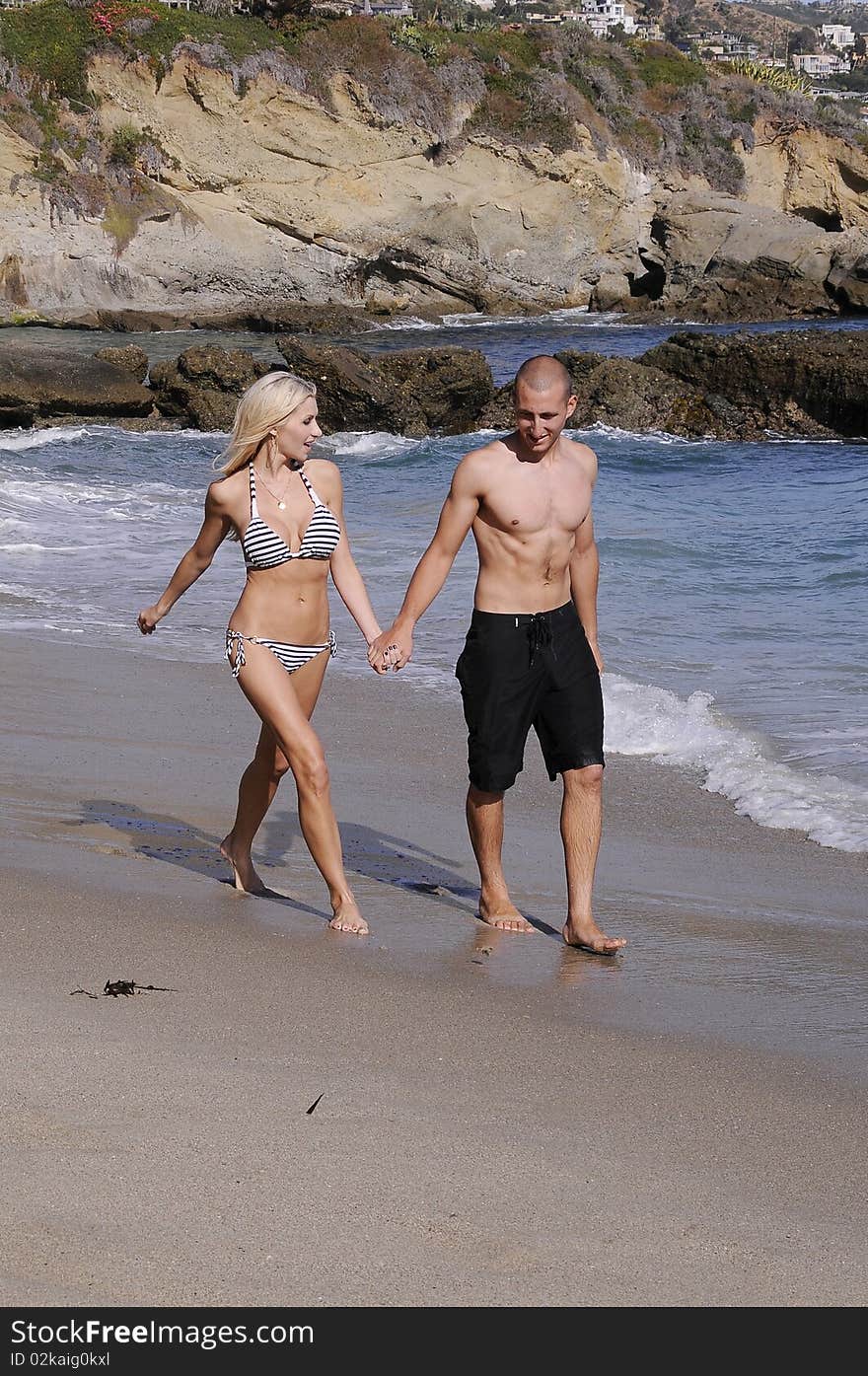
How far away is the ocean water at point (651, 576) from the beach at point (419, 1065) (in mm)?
1081

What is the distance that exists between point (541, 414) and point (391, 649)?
872mm

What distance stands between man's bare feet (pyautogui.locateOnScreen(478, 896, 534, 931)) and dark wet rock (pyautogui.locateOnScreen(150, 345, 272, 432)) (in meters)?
18.2

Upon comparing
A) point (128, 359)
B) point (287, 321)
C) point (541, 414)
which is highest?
point (287, 321)

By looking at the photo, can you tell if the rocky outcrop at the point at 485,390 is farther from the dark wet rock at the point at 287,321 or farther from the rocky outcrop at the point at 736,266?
the rocky outcrop at the point at 736,266

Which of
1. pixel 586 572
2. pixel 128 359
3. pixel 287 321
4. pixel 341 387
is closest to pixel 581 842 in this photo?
pixel 586 572

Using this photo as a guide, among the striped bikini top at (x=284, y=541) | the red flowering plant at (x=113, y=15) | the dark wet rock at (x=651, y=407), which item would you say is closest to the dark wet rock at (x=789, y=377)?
the dark wet rock at (x=651, y=407)

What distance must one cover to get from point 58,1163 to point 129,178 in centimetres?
4078

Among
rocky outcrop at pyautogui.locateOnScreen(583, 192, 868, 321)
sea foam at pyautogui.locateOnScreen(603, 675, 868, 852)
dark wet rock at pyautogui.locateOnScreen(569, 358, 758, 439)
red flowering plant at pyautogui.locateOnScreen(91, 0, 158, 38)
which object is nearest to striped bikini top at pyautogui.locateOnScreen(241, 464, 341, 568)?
sea foam at pyautogui.locateOnScreen(603, 675, 868, 852)

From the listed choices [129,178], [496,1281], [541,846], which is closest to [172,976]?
[496,1281]

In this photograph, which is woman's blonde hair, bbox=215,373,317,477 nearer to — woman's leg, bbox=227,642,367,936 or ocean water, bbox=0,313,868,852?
woman's leg, bbox=227,642,367,936

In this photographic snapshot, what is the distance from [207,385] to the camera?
22641mm

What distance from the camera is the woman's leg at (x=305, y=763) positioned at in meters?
4.42

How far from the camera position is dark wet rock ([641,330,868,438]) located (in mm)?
21297

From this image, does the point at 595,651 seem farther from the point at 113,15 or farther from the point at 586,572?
the point at 113,15
